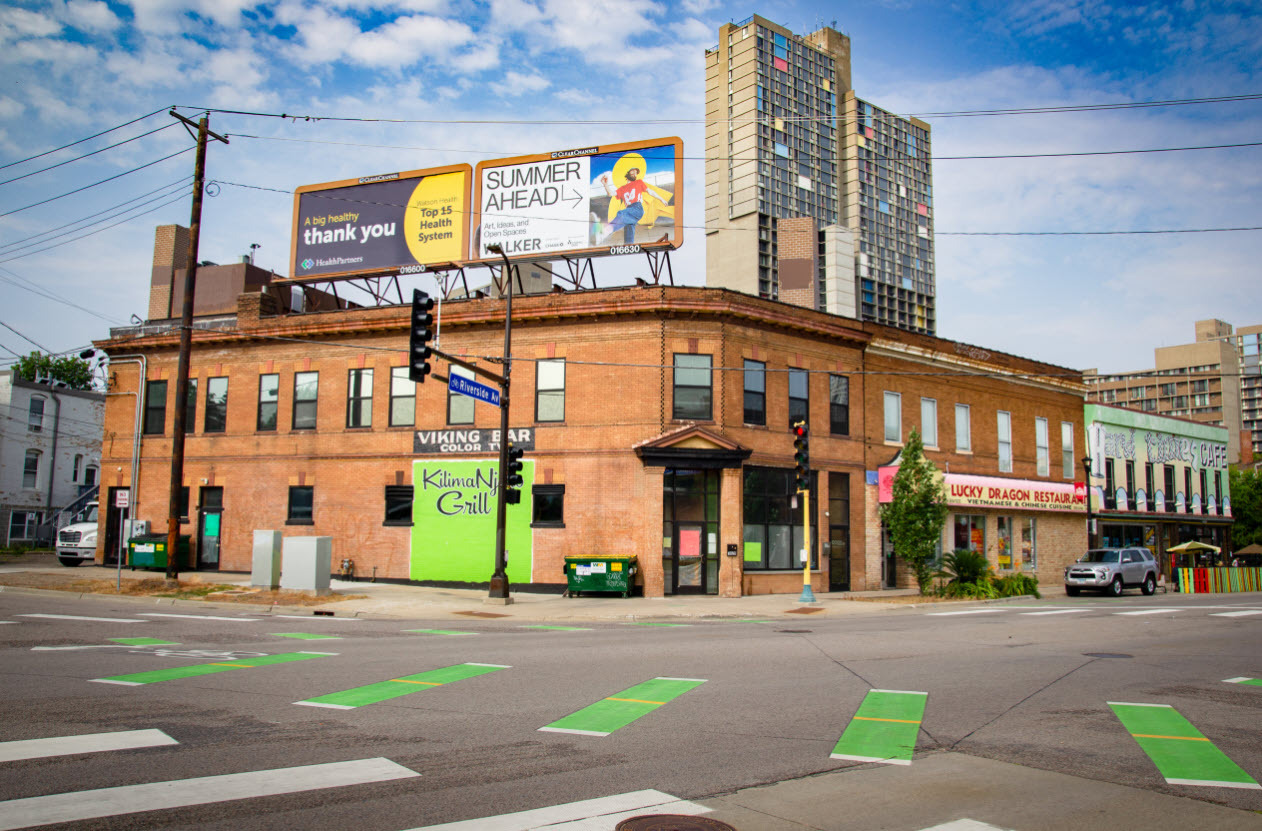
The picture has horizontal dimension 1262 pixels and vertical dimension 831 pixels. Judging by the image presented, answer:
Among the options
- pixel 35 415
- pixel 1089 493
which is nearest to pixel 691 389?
pixel 1089 493

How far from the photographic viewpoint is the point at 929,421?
33375mm

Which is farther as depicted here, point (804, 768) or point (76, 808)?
point (804, 768)

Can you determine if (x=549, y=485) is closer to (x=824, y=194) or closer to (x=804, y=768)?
(x=804, y=768)

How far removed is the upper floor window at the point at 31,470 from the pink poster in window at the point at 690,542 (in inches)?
1735

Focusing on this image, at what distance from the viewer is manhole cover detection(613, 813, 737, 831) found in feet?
16.9

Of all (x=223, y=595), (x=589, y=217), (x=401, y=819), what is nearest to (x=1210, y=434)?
(x=589, y=217)

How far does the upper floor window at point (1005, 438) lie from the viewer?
36.4 m

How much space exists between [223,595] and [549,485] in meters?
9.59

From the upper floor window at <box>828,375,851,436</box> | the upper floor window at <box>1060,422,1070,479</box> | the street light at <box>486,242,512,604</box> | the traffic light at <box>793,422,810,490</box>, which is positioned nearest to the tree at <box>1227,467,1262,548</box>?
the upper floor window at <box>1060,422,1070,479</box>

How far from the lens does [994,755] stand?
286 inches

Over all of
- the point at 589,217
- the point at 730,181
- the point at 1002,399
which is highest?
the point at 730,181

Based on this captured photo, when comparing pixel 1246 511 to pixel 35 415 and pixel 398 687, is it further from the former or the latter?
pixel 35 415

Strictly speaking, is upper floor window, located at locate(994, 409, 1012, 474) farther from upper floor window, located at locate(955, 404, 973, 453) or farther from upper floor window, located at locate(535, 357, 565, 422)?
upper floor window, located at locate(535, 357, 565, 422)

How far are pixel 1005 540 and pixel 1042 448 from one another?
5609 millimetres
